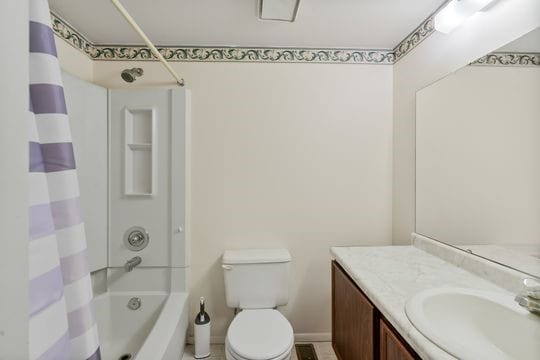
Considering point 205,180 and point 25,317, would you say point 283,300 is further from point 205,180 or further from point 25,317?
point 25,317

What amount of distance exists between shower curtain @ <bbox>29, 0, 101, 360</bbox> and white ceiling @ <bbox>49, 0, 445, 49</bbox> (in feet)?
3.78

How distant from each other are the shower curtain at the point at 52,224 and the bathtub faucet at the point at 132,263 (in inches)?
48.4

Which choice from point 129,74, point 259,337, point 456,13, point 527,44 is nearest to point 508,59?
point 527,44

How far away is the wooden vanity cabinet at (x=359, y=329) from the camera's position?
0.91m

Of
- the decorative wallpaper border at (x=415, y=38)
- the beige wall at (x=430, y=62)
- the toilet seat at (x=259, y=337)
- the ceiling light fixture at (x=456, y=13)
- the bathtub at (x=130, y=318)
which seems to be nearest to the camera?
the beige wall at (x=430, y=62)

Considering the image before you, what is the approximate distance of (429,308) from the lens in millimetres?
938

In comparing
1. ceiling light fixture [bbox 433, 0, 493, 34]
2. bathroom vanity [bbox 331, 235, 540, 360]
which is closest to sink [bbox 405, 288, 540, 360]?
bathroom vanity [bbox 331, 235, 540, 360]

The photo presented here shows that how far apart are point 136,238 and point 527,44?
7.44 ft

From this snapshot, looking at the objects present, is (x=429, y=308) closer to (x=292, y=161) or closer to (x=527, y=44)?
(x=527, y=44)

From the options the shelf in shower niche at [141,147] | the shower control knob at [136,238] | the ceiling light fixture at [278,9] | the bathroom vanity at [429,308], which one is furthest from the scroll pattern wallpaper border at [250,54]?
the bathroom vanity at [429,308]

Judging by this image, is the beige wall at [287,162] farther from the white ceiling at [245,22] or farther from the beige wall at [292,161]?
the white ceiling at [245,22]

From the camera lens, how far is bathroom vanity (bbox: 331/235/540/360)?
2.59 feet

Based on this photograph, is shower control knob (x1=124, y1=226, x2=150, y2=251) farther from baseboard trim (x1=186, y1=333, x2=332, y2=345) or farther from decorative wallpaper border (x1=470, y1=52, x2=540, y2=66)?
decorative wallpaper border (x1=470, y1=52, x2=540, y2=66)

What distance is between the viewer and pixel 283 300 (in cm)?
181
